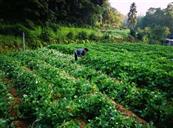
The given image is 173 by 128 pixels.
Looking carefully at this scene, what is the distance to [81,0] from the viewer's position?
153 feet

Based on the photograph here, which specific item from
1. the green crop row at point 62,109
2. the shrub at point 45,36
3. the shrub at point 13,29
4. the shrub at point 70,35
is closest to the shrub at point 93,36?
the shrub at point 70,35

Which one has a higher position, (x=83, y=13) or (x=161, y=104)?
(x=83, y=13)

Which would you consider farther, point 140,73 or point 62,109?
point 140,73

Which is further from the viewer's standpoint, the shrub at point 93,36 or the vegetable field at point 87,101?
the shrub at point 93,36

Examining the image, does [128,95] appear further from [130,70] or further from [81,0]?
[81,0]

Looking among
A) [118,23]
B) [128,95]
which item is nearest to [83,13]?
[118,23]

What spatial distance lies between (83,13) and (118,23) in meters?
33.5

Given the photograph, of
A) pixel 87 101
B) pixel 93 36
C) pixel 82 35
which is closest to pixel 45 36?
pixel 82 35

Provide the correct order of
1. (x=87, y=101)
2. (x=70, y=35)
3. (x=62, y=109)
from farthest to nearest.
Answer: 1. (x=70, y=35)
2. (x=87, y=101)
3. (x=62, y=109)

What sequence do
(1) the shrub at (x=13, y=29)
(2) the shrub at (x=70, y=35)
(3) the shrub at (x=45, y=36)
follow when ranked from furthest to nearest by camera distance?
(2) the shrub at (x=70, y=35) < (3) the shrub at (x=45, y=36) < (1) the shrub at (x=13, y=29)

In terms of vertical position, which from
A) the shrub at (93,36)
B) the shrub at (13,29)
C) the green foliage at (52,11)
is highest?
the green foliage at (52,11)

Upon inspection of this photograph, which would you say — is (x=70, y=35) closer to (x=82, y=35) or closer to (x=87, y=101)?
(x=82, y=35)

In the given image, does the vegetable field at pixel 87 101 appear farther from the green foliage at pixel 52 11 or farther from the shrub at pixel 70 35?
the shrub at pixel 70 35

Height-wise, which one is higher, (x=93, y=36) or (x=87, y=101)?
(x=87, y=101)
